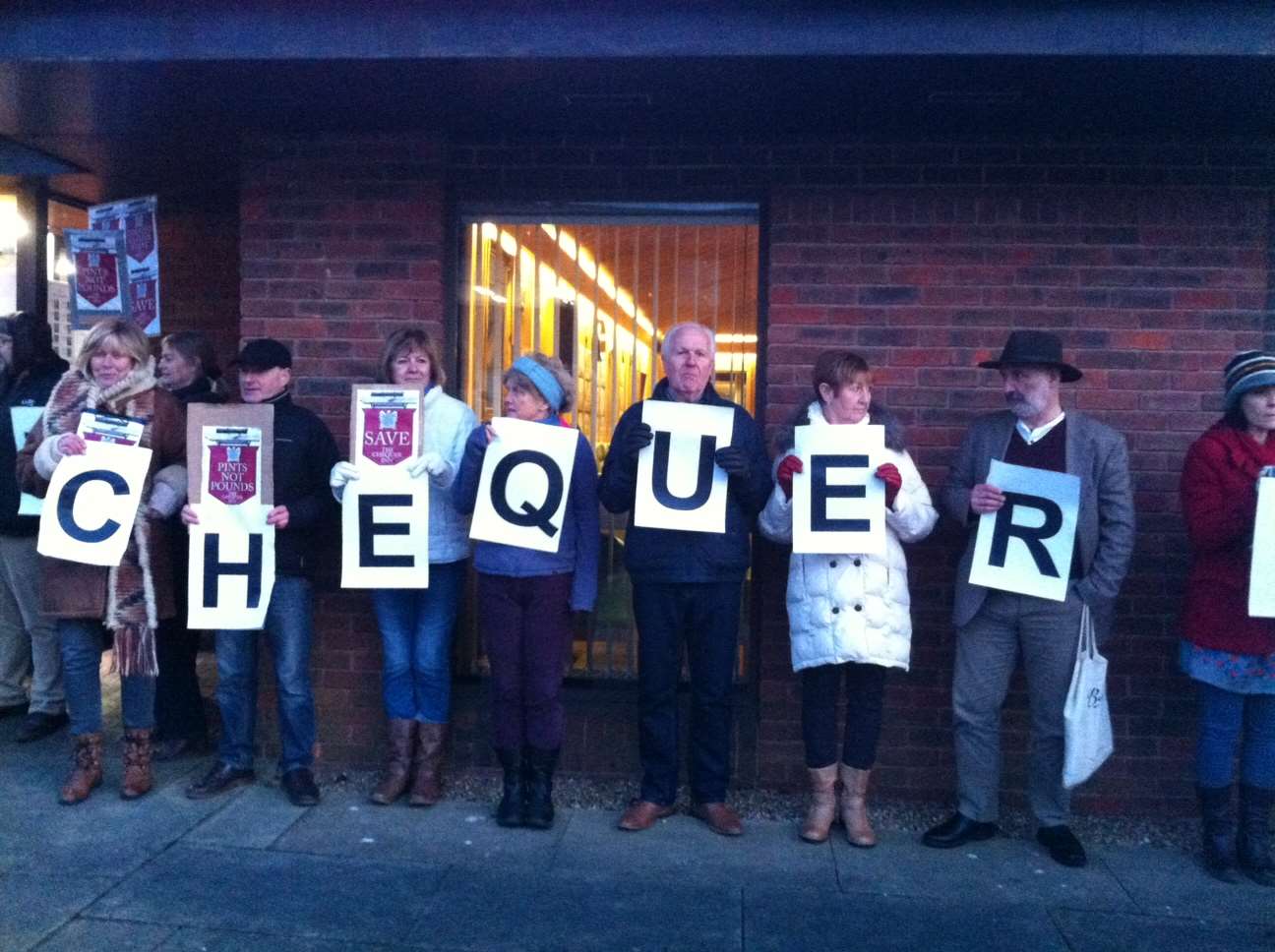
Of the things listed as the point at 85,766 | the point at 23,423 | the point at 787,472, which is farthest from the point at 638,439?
the point at 23,423

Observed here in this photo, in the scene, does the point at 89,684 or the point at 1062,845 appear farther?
the point at 89,684

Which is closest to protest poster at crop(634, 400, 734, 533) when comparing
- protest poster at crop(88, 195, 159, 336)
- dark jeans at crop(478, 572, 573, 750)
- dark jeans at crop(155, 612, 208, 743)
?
dark jeans at crop(478, 572, 573, 750)

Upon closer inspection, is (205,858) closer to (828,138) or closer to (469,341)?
(469,341)

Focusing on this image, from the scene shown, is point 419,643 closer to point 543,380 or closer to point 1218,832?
point 543,380

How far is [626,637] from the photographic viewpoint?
232 inches

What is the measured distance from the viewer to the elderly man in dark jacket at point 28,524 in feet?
19.6

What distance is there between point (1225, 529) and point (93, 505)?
15.2ft

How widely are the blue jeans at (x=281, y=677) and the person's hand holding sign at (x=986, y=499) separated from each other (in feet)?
9.61

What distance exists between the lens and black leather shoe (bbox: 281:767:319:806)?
5.30 meters

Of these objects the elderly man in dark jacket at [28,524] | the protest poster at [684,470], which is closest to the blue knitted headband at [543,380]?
the protest poster at [684,470]

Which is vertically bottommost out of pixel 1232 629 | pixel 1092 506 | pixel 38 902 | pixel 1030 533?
pixel 38 902

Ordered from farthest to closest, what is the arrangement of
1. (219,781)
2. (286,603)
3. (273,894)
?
(219,781) < (286,603) < (273,894)

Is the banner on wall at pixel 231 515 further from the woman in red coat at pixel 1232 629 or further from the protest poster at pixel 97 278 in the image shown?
the woman in red coat at pixel 1232 629

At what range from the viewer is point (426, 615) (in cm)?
525
